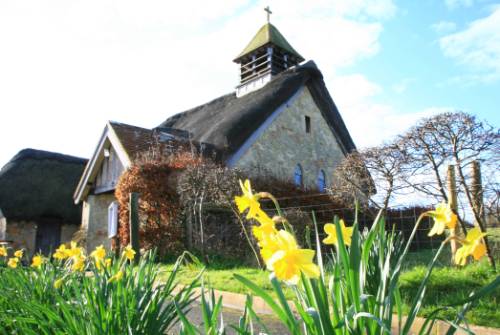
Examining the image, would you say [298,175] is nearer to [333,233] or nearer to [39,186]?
[39,186]

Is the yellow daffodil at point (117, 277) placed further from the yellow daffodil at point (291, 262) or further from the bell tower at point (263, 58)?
the bell tower at point (263, 58)

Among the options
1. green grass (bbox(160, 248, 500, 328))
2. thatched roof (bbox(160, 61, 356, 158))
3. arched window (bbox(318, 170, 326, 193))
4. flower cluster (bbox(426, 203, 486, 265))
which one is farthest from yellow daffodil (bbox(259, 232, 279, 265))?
arched window (bbox(318, 170, 326, 193))

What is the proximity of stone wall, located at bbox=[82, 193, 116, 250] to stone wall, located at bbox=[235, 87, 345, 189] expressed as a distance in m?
5.18

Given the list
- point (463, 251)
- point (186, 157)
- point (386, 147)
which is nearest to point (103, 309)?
point (463, 251)

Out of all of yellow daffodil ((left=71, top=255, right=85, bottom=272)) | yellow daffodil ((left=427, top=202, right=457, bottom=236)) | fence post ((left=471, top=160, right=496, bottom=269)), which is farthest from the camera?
fence post ((left=471, top=160, right=496, bottom=269))

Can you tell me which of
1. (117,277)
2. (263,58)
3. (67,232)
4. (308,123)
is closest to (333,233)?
(117,277)

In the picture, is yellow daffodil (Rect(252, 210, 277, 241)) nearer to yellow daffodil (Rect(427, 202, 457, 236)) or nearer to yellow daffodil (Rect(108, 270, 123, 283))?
yellow daffodil (Rect(427, 202, 457, 236))

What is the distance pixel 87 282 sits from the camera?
2.12 metres

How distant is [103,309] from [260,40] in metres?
17.7

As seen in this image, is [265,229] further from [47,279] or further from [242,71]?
[242,71]

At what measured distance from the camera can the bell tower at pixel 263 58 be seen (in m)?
17.9

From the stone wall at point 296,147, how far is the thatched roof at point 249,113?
0.44m

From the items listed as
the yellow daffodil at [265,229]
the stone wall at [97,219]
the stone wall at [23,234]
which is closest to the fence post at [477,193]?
the yellow daffodil at [265,229]

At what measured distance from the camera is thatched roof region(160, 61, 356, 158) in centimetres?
1287
